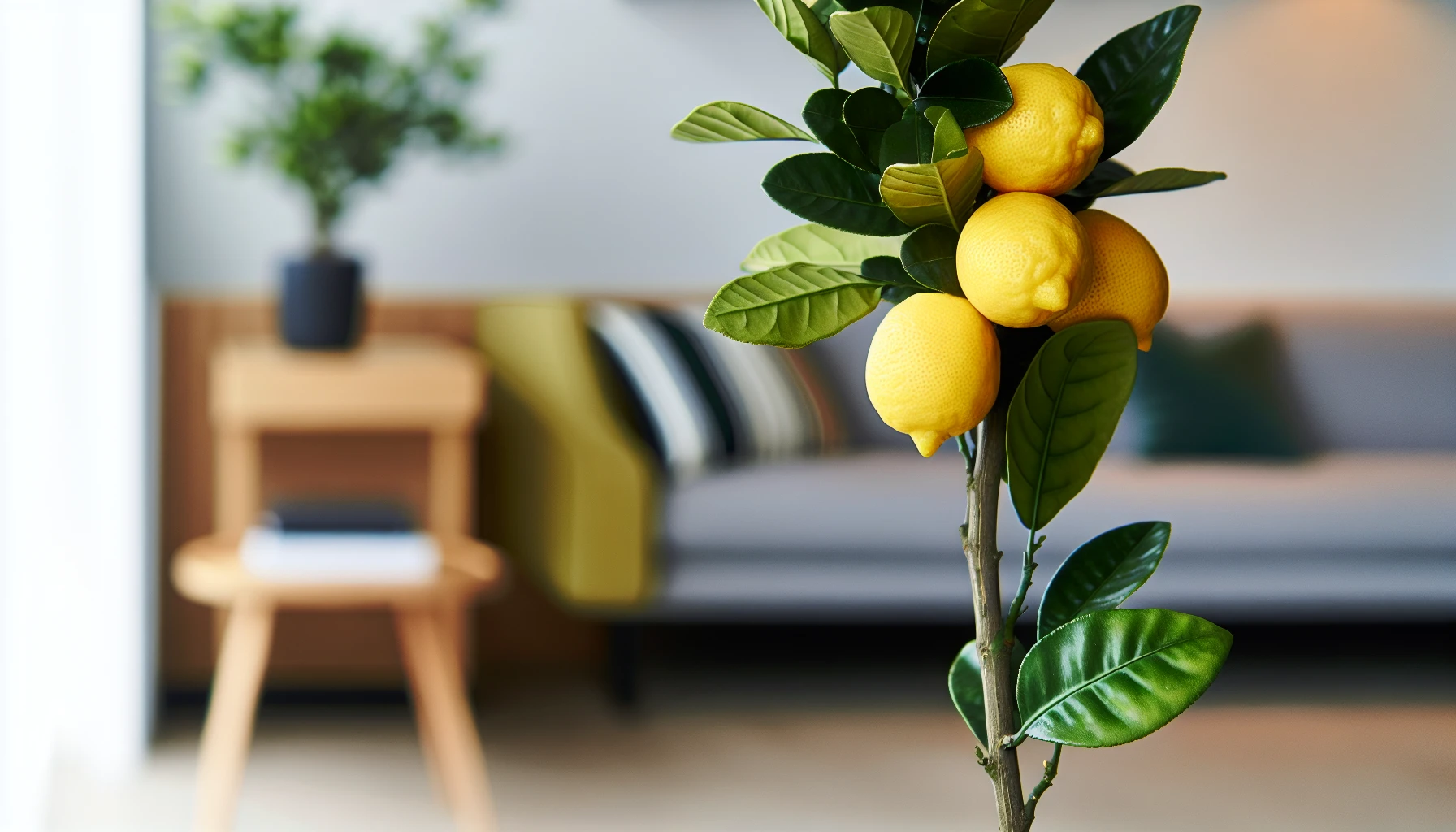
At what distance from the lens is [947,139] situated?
1.14 feet

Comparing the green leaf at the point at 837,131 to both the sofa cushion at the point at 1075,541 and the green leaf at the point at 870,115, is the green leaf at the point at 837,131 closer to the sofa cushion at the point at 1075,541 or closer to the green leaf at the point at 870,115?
the green leaf at the point at 870,115

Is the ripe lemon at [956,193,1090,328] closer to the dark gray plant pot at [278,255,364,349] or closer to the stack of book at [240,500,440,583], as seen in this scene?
the stack of book at [240,500,440,583]

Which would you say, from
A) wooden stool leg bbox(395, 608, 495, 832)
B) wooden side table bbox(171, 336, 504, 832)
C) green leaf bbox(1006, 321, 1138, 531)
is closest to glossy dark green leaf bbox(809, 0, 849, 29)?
green leaf bbox(1006, 321, 1138, 531)

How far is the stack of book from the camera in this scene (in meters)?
1.59

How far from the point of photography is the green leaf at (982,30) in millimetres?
354

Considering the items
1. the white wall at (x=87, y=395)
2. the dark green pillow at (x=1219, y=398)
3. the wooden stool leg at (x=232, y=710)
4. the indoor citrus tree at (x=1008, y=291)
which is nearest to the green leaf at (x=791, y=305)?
the indoor citrus tree at (x=1008, y=291)

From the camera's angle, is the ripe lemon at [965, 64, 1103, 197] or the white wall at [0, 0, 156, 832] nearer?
the ripe lemon at [965, 64, 1103, 197]

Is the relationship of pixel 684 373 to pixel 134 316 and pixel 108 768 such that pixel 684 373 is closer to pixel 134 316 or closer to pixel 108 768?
pixel 134 316

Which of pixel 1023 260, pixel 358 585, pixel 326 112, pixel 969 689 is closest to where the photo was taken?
pixel 1023 260

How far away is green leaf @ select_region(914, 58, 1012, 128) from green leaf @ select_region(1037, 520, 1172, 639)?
0.44ft

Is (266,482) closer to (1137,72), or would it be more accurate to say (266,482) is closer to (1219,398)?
(1219,398)

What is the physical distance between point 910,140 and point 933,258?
0.04 meters

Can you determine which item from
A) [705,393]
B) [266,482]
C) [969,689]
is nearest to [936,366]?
[969,689]

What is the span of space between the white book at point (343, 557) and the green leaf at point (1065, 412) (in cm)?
129
